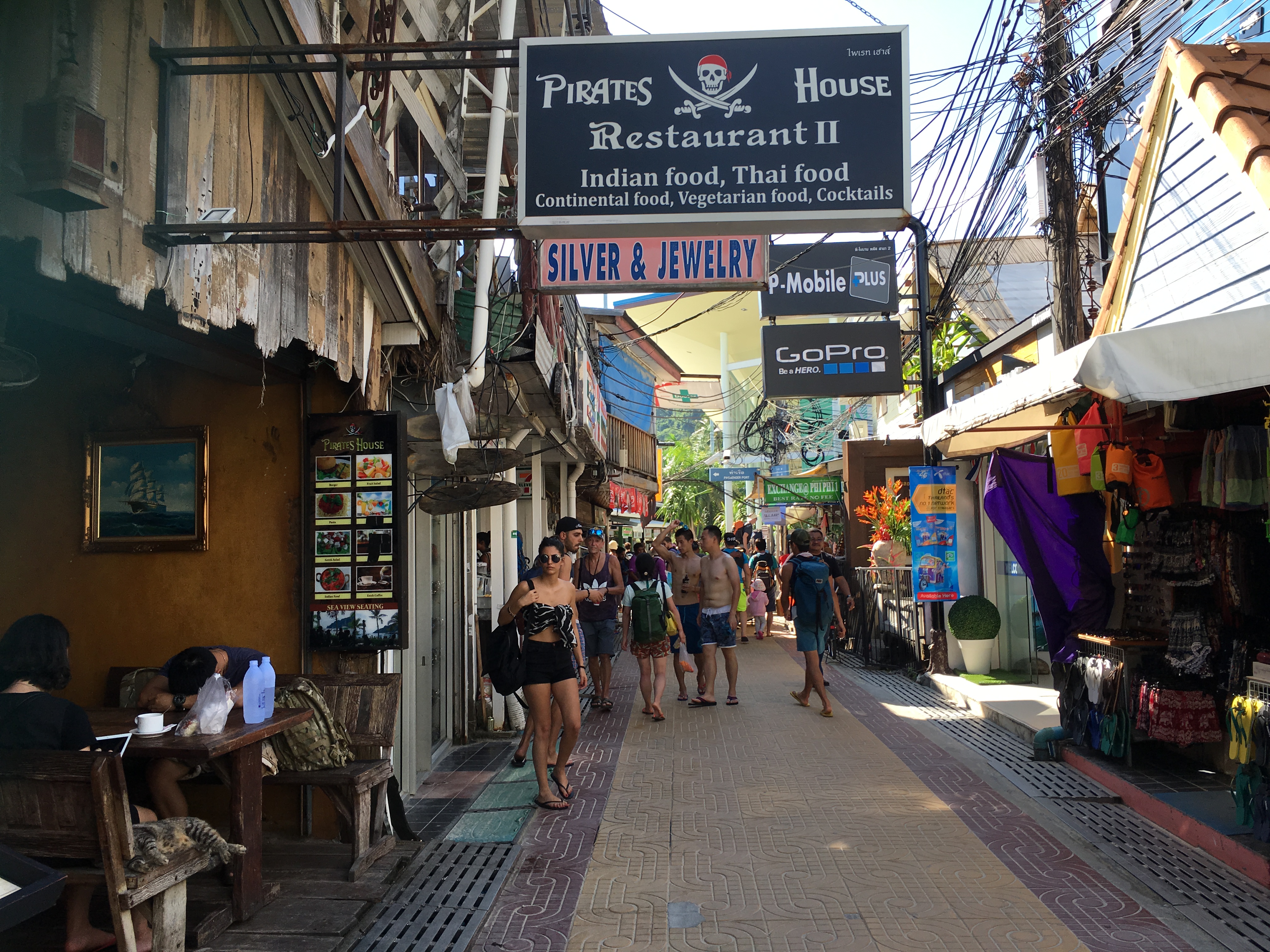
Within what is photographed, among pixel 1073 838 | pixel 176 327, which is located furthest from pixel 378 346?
pixel 1073 838

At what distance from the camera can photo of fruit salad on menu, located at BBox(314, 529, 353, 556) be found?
5988 millimetres

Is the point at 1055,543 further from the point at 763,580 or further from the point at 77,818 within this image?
the point at 763,580

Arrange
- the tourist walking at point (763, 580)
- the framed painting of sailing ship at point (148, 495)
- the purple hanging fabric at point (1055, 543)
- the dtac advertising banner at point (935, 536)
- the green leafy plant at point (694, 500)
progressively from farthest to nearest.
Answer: the green leafy plant at point (694, 500)
the tourist walking at point (763, 580)
the dtac advertising banner at point (935, 536)
the purple hanging fabric at point (1055, 543)
the framed painting of sailing ship at point (148, 495)

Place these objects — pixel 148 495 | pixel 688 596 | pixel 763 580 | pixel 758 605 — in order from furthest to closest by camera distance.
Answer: pixel 763 580 < pixel 758 605 < pixel 688 596 < pixel 148 495

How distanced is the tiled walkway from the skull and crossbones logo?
3.65 meters

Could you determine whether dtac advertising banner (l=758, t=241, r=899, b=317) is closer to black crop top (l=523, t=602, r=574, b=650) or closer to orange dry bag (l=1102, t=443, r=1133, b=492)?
orange dry bag (l=1102, t=443, r=1133, b=492)

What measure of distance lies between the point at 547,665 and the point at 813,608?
397cm

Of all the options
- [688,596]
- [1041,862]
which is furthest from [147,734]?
[688,596]

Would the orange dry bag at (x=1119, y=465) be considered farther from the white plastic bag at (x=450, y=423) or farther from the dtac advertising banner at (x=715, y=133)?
the white plastic bag at (x=450, y=423)

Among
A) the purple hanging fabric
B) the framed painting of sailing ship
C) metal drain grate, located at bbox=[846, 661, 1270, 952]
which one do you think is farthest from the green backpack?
the framed painting of sailing ship

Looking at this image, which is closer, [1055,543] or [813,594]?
[1055,543]

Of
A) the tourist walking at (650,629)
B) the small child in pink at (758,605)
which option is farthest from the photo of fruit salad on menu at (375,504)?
the small child in pink at (758,605)

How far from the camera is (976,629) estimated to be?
11.8 metres

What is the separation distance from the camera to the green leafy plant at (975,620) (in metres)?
11.8
